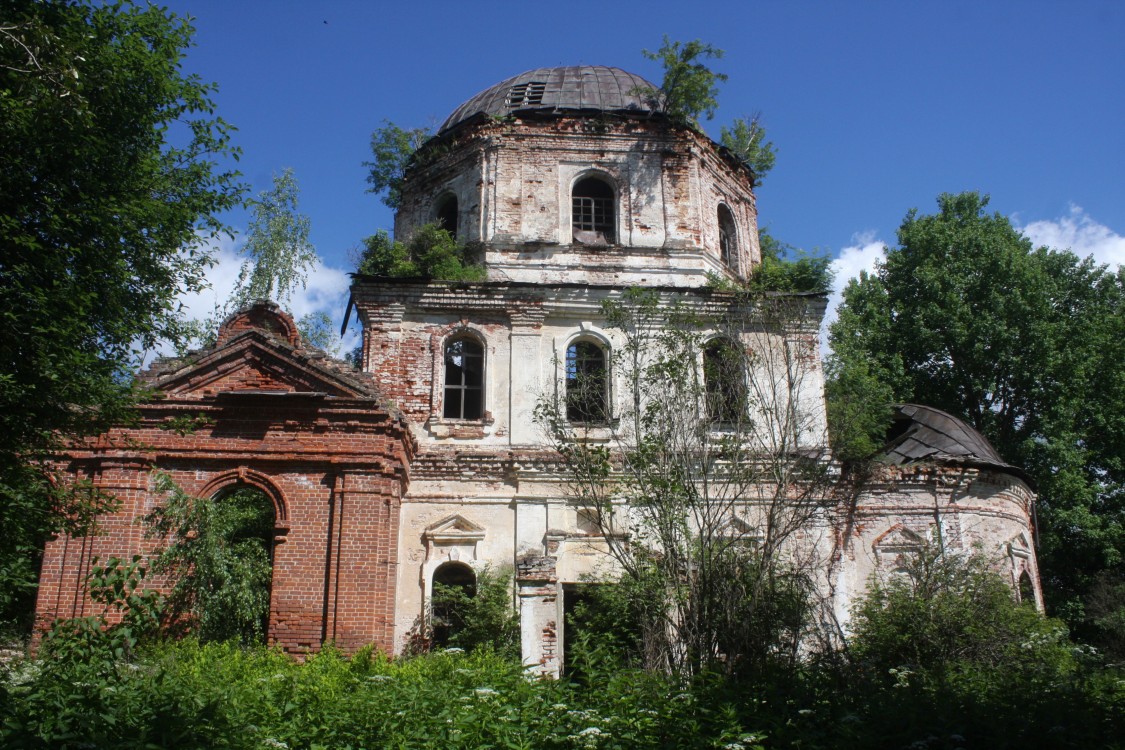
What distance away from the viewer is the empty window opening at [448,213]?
19.3m

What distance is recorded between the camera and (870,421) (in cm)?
1734

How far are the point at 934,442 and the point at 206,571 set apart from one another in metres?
13.8

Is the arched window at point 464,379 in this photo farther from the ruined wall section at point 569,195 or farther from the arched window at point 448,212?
the arched window at point 448,212

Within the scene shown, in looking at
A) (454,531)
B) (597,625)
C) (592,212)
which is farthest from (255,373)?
(592,212)

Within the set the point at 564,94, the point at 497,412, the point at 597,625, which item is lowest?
the point at 597,625

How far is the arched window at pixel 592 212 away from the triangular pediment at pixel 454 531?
20.3 ft

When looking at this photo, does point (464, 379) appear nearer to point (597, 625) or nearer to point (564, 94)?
point (597, 625)

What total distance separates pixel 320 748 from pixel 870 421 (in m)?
13.4

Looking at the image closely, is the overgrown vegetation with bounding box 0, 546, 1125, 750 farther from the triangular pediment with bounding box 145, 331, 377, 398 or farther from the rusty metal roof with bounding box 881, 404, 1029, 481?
the rusty metal roof with bounding box 881, 404, 1029, 481

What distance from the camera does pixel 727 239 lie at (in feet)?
65.0

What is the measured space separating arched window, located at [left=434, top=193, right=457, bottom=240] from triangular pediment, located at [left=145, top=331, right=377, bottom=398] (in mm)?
6721

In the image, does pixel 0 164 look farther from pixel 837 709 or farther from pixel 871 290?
pixel 871 290

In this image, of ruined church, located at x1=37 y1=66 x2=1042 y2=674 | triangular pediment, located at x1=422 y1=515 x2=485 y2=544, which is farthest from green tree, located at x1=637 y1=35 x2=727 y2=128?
triangular pediment, located at x1=422 y1=515 x2=485 y2=544

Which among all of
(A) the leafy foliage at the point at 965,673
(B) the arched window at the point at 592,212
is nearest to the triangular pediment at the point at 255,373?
(B) the arched window at the point at 592,212
